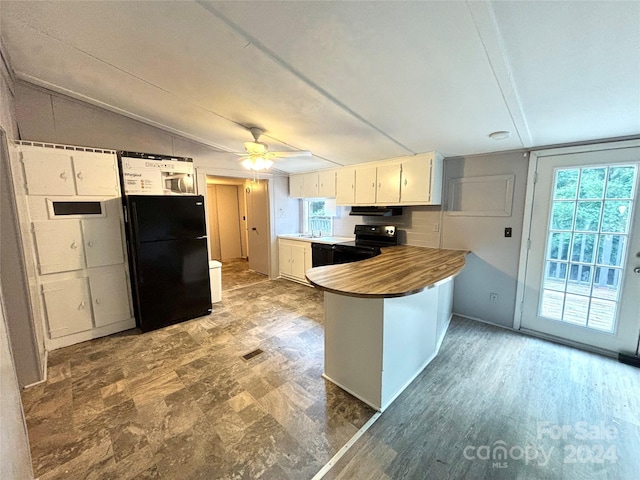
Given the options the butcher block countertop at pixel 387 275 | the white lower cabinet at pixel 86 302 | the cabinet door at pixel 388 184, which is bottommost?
the white lower cabinet at pixel 86 302

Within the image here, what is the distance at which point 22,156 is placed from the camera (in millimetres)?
2408

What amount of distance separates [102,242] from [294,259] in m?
2.89

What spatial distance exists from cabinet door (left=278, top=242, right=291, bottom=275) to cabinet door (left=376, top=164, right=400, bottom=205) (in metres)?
2.17

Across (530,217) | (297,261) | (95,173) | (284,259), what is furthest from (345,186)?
(95,173)

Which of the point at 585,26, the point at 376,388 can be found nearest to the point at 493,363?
the point at 376,388

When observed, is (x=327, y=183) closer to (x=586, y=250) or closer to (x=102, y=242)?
(x=102, y=242)

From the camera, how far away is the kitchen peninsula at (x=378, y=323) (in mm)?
1754

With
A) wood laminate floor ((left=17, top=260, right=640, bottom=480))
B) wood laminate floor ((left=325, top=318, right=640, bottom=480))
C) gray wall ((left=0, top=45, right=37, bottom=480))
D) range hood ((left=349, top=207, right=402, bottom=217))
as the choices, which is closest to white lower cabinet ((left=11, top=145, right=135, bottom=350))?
wood laminate floor ((left=17, top=260, right=640, bottom=480))

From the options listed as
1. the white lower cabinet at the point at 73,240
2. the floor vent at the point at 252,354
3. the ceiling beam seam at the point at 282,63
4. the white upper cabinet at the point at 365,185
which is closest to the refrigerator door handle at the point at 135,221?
the white lower cabinet at the point at 73,240

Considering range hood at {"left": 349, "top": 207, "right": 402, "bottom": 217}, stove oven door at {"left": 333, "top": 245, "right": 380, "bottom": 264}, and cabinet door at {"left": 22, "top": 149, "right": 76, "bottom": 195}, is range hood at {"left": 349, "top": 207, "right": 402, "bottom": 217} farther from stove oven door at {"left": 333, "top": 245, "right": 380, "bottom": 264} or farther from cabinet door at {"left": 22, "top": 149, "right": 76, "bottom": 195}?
cabinet door at {"left": 22, "top": 149, "right": 76, "bottom": 195}

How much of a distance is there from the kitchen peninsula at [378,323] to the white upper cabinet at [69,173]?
106 inches

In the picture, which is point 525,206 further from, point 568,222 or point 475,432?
point 475,432

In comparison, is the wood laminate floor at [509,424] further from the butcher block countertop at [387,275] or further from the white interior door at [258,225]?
the white interior door at [258,225]

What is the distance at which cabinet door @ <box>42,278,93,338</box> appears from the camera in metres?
2.67
